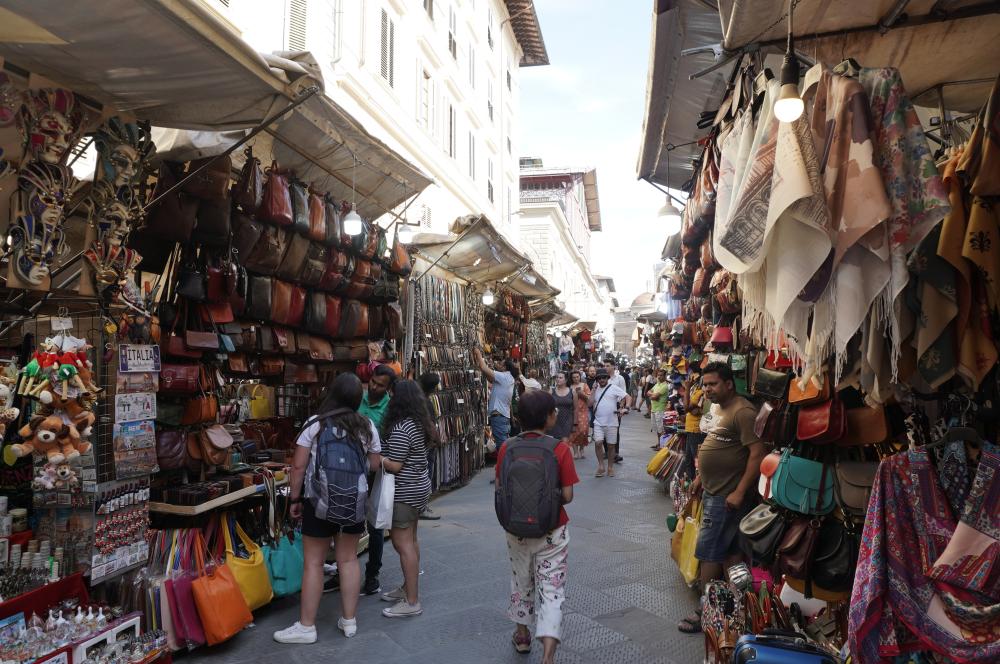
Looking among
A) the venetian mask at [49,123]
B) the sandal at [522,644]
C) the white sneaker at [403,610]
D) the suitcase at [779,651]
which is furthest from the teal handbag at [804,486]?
the venetian mask at [49,123]

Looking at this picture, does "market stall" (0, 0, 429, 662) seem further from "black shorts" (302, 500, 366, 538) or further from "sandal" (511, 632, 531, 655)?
"sandal" (511, 632, 531, 655)

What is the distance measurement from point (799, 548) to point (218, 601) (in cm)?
326

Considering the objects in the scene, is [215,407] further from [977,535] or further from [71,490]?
[977,535]

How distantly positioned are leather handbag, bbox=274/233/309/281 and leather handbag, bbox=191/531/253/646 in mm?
2184

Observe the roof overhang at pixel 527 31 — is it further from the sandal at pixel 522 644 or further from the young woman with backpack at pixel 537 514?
the sandal at pixel 522 644

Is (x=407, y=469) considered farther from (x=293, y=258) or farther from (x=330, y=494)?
(x=293, y=258)

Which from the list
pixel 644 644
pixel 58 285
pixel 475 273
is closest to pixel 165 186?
pixel 58 285

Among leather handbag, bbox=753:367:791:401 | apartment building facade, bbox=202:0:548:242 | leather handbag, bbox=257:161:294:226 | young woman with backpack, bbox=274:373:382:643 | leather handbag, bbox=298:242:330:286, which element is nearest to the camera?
leather handbag, bbox=753:367:791:401

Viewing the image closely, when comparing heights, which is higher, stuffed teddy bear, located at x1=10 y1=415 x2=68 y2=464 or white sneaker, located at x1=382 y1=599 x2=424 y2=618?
stuffed teddy bear, located at x1=10 y1=415 x2=68 y2=464

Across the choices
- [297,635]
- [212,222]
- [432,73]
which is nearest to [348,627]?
[297,635]

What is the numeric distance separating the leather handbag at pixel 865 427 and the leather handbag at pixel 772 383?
459 mm

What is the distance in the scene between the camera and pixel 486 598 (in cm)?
477

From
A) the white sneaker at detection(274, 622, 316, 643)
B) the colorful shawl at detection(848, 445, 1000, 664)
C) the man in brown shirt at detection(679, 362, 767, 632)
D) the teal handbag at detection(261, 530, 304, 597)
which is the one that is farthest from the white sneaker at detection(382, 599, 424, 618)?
the colorful shawl at detection(848, 445, 1000, 664)

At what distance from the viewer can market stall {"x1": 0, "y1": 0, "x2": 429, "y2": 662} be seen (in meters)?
2.77
